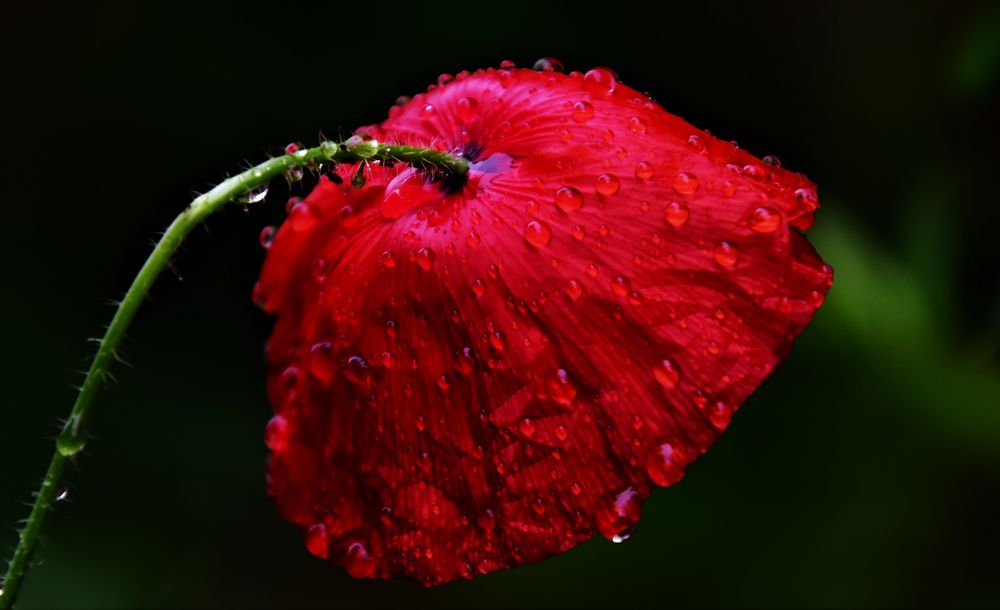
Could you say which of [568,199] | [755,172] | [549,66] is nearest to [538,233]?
[568,199]

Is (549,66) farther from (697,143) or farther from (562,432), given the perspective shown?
A: (562,432)

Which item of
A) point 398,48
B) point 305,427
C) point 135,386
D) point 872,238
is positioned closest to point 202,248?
point 135,386

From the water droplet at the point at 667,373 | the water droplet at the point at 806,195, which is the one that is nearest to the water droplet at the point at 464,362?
the water droplet at the point at 667,373

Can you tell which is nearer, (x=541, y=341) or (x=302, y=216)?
(x=541, y=341)

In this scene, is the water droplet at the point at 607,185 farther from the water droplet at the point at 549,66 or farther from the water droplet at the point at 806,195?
the water droplet at the point at 549,66

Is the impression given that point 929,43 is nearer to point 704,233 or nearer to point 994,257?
point 994,257

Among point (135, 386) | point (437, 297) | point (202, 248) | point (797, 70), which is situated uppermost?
point (437, 297)

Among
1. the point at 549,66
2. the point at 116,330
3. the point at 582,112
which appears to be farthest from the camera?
the point at 549,66
